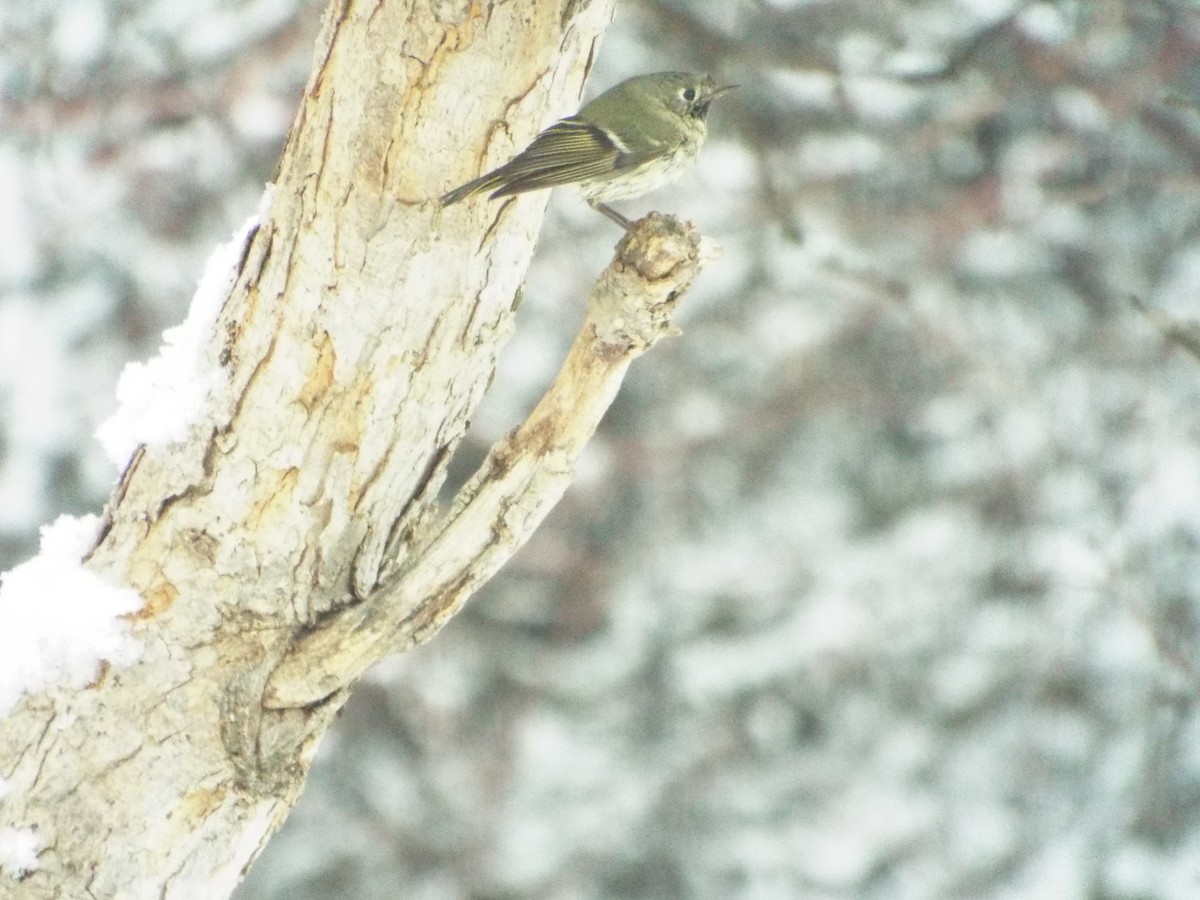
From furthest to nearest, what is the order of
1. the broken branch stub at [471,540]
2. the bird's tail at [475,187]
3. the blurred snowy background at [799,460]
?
the blurred snowy background at [799,460], the broken branch stub at [471,540], the bird's tail at [475,187]

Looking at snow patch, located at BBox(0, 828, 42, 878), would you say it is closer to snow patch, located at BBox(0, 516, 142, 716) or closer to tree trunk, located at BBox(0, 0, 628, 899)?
tree trunk, located at BBox(0, 0, 628, 899)

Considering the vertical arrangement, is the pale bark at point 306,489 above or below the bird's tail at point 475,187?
below

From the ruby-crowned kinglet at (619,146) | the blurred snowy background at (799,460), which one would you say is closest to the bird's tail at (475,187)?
the ruby-crowned kinglet at (619,146)

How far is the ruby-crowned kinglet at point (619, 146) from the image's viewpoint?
1639 mm

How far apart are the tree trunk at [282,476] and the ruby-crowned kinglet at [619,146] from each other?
45 mm

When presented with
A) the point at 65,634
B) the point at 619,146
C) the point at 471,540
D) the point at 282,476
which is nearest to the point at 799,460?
the point at 619,146

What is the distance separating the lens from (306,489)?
1.72m

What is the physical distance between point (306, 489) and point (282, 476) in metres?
0.04

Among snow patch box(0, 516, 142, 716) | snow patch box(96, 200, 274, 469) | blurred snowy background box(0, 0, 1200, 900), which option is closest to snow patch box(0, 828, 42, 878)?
snow patch box(0, 516, 142, 716)

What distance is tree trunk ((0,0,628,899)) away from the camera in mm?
1652

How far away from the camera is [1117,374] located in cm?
355

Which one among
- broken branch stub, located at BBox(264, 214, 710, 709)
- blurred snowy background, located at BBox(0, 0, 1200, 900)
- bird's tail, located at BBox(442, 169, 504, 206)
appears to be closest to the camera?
bird's tail, located at BBox(442, 169, 504, 206)

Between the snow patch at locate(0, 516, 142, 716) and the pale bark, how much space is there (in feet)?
0.07

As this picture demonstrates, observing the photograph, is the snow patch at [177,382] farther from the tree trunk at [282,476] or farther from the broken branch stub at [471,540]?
the broken branch stub at [471,540]
